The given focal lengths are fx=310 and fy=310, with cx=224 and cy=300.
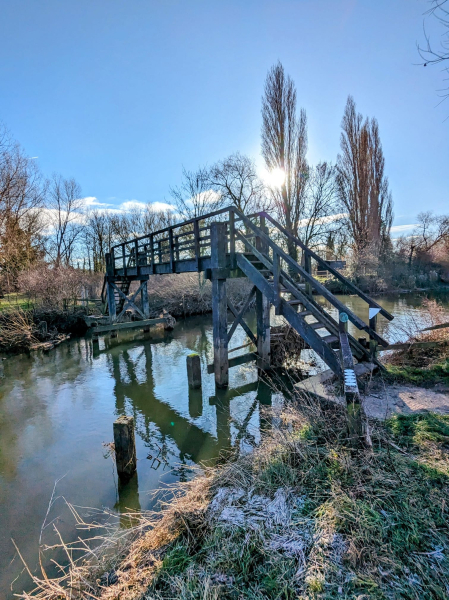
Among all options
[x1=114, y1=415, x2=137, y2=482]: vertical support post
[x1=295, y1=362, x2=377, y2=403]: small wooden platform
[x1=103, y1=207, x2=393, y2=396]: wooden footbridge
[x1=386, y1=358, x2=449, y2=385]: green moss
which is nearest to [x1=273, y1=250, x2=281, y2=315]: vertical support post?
[x1=103, y1=207, x2=393, y2=396]: wooden footbridge

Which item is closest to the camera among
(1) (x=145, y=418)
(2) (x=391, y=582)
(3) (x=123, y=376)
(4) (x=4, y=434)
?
(2) (x=391, y=582)

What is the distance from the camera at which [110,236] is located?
107 feet

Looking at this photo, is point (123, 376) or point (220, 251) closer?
point (220, 251)

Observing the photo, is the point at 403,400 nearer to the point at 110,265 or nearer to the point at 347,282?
the point at 347,282

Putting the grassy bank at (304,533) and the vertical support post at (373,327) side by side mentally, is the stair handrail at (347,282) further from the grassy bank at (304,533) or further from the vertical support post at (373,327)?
the grassy bank at (304,533)

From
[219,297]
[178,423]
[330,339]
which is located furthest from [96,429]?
[330,339]

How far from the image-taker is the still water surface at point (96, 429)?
406 cm

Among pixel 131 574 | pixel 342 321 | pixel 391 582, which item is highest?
pixel 342 321

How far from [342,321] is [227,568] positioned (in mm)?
2981

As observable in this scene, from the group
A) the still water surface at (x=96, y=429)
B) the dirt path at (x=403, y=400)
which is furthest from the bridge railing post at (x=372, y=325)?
the still water surface at (x=96, y=429)

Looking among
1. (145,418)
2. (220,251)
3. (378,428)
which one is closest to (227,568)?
(378,428)

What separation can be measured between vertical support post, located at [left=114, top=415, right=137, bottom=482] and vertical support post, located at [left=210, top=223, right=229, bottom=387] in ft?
10.1

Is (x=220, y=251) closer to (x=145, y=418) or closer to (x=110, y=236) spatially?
(x=145, y=418)

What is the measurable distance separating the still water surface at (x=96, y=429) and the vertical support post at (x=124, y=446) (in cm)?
21
